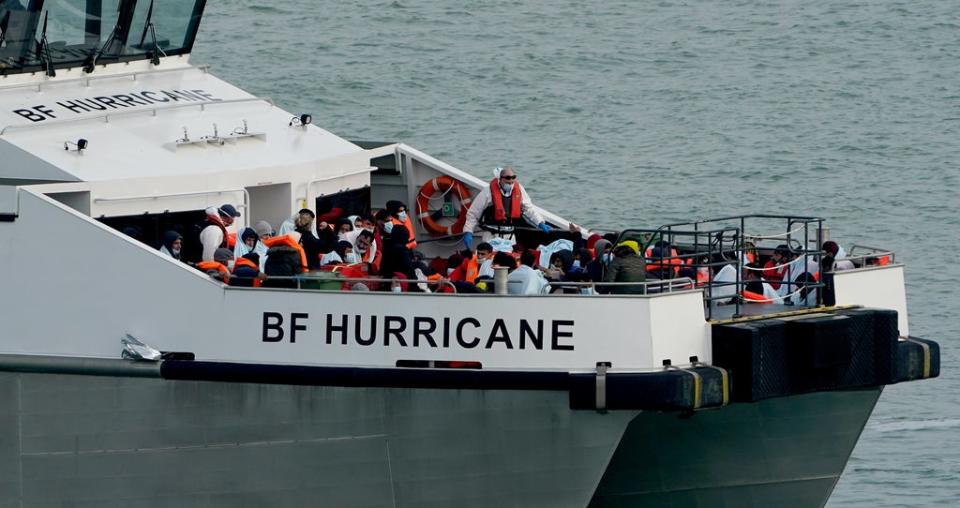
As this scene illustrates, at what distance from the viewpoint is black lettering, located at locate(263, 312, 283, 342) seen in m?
12.6

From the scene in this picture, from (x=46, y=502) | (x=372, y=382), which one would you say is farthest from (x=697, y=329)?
(x=46, y=502)

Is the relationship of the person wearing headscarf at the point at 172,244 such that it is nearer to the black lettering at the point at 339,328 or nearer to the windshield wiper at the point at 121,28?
the black lettering at the point at 339,328

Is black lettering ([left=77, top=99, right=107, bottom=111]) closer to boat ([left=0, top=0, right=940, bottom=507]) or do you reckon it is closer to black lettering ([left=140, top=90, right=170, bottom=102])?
black lettering ([left=140, top=90, right=170, bottom=102])

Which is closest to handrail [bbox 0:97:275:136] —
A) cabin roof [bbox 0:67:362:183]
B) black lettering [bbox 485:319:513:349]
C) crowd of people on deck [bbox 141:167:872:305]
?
cabin roof [bbox 0:67:362:183]

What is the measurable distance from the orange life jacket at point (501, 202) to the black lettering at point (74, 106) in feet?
10.5

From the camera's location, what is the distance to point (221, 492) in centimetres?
1291

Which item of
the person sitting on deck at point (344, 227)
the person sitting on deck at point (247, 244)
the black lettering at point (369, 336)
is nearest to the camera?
the black lettering at point (369, 336)

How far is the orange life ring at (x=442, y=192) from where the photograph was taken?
16219mm

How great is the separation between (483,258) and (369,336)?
4.89 ft

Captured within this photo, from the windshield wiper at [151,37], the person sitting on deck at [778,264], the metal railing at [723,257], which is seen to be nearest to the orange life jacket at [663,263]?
the metal railing at [723,257]

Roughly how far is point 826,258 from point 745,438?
135 centimetres

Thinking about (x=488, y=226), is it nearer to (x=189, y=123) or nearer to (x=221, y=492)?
(x=189, y=123)

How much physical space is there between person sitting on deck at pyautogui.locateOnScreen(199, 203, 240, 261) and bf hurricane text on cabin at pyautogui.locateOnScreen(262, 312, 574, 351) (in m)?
1.48

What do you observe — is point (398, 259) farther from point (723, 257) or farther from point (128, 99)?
point (128, 99)
